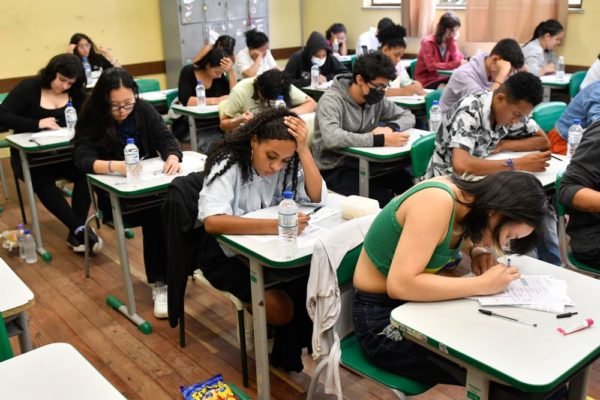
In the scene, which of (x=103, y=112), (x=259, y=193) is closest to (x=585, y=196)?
(x=259, y=193)

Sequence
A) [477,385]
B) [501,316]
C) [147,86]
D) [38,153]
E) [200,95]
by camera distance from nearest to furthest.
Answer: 1. [477,385]
2. [501,316]
3. [38,153]
4. [200,95]
5. [147,86]

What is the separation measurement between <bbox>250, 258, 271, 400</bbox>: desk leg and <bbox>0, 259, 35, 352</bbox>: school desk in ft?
2.53

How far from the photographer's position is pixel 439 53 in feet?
21.3

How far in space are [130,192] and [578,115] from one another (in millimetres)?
2607

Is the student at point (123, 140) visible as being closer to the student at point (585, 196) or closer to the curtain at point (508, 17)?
the student at point (585, 196)

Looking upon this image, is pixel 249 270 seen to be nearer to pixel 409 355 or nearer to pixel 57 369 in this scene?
pixel 409 355

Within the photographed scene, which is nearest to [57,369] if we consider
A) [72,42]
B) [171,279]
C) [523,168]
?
[171,279]

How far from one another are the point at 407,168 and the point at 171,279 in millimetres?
1801

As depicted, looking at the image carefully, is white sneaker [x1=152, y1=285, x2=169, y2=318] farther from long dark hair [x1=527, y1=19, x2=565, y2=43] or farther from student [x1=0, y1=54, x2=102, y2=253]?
long dark hair [x1=527, y1=19, x2=565, y2=43]

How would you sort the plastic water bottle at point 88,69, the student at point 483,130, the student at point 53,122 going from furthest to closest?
1. the plastic water bottle at point 88,69
2. the student at point 53,122
3. the student at point 483,130

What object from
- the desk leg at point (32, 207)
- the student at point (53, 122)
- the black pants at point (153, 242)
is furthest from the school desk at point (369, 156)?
the desk leg at point (32, 207)

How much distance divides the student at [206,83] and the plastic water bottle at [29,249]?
1.57m

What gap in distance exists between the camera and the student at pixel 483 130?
291 cm

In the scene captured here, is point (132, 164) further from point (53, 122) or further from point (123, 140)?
point (53, 122)
